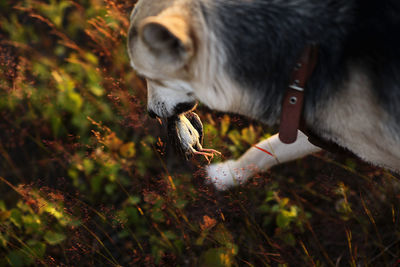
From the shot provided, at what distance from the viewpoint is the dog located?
106 centimetres

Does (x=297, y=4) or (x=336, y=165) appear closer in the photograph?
(x=297, y=4)

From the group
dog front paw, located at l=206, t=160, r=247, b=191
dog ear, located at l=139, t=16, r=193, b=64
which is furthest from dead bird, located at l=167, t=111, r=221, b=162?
dog ear, located at l=139, t=16, r=193, b=64

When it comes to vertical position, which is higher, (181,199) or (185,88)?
(185,88)

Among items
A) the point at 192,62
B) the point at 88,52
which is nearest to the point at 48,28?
the point at 88,52

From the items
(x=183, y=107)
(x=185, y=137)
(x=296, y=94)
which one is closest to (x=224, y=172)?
(x=185, y=137)

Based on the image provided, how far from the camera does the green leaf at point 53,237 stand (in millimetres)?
1749

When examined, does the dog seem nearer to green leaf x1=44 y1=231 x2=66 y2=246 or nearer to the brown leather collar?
the brown leather collar

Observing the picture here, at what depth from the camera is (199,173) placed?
5.06 ft

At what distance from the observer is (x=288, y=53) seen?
1113 millimetres

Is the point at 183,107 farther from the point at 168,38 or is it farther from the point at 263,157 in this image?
the point at 263,157

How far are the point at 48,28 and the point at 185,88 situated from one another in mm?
2481

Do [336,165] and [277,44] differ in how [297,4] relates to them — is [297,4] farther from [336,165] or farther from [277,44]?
[336,165]

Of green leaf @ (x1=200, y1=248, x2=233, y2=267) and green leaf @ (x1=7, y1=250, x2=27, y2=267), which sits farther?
green leaf @ (x1=7, y1=250, x2=27, y2=267)

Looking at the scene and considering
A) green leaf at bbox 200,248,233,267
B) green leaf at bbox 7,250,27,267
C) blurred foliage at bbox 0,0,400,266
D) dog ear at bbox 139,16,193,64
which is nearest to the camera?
dog ear at bbox 139,16,193,64
